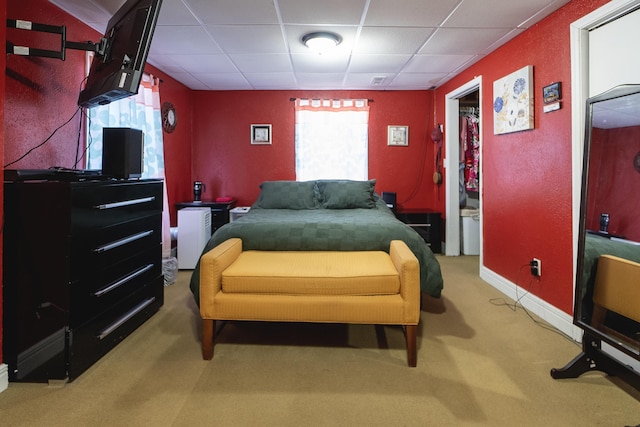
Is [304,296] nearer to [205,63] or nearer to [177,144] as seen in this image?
[205,63]

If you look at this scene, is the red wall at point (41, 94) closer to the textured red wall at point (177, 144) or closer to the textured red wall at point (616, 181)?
the textured red wall at point (177, 144)

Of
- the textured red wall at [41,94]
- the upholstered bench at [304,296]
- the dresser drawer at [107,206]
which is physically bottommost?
the upholstered bench at [304,296]

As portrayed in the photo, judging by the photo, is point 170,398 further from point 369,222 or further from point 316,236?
point 369,222

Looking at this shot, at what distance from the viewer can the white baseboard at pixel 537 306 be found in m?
2.24

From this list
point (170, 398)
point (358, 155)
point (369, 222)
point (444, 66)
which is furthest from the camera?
point (358, 155)

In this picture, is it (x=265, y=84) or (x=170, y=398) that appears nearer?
(x=170, y=398)

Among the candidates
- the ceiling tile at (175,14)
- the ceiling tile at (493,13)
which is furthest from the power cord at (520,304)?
the ceiling tile at (175,14)

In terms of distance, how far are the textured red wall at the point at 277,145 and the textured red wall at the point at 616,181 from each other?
3167 millimetres

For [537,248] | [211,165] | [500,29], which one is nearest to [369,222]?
[537,248]

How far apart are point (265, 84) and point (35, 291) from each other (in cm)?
351

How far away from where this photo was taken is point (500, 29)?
274 centimetres

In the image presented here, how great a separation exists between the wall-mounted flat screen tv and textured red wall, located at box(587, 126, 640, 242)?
2218 millimetres

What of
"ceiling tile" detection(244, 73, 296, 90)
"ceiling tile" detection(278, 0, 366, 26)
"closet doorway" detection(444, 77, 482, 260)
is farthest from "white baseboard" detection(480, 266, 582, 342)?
"ceiling tile" detection(244, 73, 296, 90)

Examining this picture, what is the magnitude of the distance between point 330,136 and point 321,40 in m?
1.86
